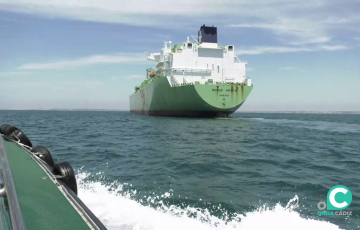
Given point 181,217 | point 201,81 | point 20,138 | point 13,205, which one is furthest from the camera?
point 201,81

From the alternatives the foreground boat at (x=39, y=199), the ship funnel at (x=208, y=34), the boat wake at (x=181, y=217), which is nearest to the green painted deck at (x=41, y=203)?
the foreground boat at (x=39, y=199)

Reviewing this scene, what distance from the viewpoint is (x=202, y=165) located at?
7715 millimetres

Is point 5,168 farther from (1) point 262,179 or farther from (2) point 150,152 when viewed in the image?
(2) point 150,152

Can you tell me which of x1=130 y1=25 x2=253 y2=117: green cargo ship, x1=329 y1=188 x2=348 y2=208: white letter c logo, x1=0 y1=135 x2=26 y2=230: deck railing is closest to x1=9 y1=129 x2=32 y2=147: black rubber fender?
x1=0 y1=135 x2=26 y2=230: deck railing

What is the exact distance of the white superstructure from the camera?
101 ft

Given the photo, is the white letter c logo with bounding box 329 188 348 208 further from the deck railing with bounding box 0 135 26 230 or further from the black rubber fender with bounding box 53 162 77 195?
the deck railing with bounding box 0 135 26 230

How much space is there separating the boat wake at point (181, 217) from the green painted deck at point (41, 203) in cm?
109

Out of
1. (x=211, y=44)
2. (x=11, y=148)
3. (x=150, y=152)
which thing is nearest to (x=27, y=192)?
(x=11, y=148)

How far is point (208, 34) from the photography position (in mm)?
33125

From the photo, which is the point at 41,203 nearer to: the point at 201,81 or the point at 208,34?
the point at 201,81

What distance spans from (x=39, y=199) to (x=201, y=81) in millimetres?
28657

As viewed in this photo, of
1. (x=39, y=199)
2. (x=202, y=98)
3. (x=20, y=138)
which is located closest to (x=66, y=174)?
(x=39, y=199)

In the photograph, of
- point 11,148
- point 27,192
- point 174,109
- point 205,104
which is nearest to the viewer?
point 27,192

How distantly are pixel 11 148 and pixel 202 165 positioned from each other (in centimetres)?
456
